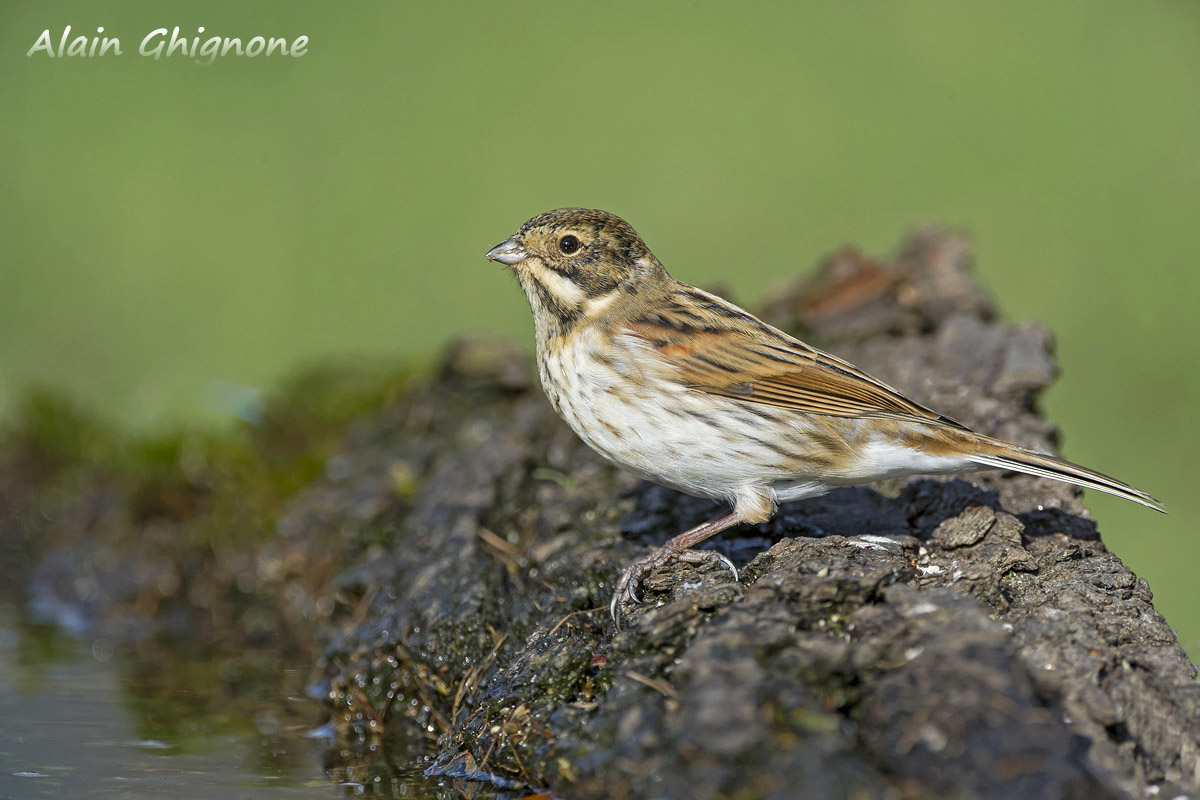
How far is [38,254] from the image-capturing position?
12.5 m

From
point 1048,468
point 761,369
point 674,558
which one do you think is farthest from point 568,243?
point 1048,468

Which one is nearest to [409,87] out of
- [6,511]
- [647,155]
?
[647,155]

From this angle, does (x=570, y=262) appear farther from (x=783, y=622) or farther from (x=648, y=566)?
(x=783, y=622)

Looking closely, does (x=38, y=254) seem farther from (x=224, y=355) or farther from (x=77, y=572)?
(x=77, y=572)

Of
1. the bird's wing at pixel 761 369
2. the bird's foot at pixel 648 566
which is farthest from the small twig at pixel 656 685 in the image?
the bird's wing at pixel 761 369

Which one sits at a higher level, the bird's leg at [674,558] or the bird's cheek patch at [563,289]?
the bird's cheek patch at [563,289]

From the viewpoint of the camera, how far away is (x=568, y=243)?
4941 millimetres

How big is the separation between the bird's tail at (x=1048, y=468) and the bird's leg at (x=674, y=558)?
0.99m

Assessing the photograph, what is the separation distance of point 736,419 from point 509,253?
1.28 metres

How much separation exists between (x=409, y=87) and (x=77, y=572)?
27.1 ft

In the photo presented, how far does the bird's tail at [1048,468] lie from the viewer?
165 inches

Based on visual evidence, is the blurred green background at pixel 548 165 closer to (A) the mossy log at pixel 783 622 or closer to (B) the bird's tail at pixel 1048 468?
(A) the mossy log at pixel 783 622

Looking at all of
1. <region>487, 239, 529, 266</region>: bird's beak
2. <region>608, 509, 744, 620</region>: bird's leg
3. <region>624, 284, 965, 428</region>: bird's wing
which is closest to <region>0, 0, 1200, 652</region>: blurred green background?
<region>487, 239, 529, 266</region>: bird's beak

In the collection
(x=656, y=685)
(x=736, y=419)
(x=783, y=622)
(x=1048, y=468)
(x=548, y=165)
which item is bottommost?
(x=656, y=685)
